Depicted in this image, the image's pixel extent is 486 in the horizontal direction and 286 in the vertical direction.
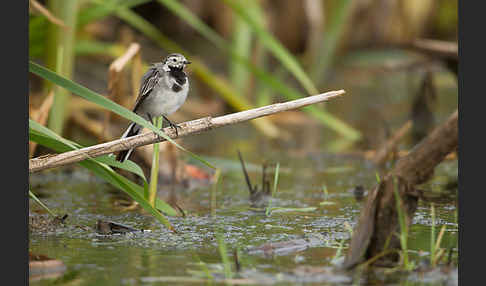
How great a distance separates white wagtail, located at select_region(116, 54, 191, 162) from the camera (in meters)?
3.91

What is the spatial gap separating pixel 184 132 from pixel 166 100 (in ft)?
1.65

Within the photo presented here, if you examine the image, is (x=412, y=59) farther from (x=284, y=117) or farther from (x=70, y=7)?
(x=70, y=7)

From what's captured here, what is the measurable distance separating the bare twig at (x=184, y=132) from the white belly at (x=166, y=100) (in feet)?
1.36

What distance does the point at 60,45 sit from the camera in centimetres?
556

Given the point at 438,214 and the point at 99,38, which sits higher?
the point at 99,38

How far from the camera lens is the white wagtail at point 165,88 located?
154 inches

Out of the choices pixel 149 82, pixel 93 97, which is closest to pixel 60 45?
pixel 149 82

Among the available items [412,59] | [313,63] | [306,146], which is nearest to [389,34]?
[412,59]

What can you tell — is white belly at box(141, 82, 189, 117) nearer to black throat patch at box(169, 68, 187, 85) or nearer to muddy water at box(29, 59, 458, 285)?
black throat patch at box(169, 68, 187, 85)

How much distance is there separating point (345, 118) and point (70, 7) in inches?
136

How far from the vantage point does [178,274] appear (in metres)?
2.93

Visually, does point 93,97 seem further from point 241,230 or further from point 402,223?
point 402,223

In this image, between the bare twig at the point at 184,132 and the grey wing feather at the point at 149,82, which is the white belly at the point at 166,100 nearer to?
the grey wing feather at the point at 149,82

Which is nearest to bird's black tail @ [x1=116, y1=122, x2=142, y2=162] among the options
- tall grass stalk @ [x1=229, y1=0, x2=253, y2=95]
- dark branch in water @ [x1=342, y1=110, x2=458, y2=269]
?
dark branch in water @ [x1=342, y1=110, x2=458, y2=269]
